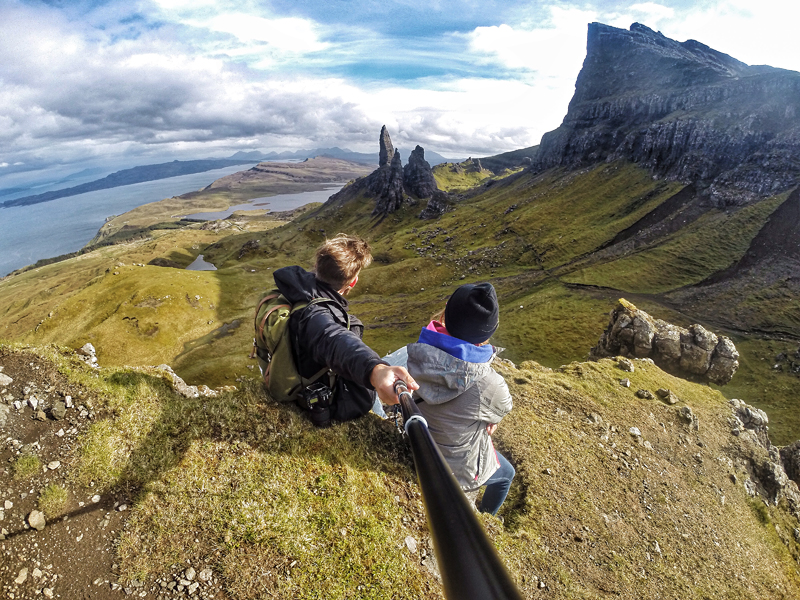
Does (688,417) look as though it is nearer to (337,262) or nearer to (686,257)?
(337,262)

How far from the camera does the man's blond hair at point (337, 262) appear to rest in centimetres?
747

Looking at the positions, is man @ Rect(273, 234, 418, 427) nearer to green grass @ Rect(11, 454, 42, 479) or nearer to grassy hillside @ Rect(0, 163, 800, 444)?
green grass @ Rect(11, 454, 42, 479)

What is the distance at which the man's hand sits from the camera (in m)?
4.96

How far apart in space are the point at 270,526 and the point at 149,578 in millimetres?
1992

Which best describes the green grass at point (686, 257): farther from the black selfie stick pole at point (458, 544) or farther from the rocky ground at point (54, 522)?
the black selfie stick pole at point (458, 544)

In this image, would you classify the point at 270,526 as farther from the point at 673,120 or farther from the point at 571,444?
the point at 673,120

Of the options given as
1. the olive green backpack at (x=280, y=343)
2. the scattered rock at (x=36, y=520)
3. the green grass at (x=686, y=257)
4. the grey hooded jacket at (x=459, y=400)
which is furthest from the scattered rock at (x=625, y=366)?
the green grass at (x=686, y=257)

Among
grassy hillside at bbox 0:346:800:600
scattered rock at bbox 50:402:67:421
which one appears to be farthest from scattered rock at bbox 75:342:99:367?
scattered rock at bbox 50:402:67:421

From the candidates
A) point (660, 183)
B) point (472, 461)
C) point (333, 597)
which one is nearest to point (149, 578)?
point (333, 597)

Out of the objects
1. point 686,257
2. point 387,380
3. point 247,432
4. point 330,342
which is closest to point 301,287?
point 330,342

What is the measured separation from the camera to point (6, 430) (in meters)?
6.96

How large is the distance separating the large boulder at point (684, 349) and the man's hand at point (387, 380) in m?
59.9

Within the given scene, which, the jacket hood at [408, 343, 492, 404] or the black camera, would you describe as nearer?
the jacket hood at [408, 343, 492, 404]

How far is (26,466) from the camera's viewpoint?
6652 millimetres
